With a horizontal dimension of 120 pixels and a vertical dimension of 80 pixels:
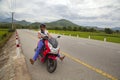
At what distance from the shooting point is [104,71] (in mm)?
5855

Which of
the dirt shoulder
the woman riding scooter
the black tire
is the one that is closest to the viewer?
the dirt shoulder

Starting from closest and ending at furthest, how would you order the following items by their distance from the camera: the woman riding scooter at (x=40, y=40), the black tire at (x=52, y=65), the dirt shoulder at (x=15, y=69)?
the dirt shoulder at (x=15, y=69), the black tire at (x=52, y=65), the woman riding scooter at (x=40, y=40)

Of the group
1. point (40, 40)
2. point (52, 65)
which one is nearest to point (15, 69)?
point (40, 40)

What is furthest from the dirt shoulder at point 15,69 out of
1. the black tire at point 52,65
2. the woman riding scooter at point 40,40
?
the black tire at point 52,65

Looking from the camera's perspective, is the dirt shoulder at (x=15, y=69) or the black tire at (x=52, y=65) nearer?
the dirt shoulder at (x=15, y=69)

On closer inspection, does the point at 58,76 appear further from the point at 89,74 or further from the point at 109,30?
the point at 109,30

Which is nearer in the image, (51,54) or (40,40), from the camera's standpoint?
(51,54)

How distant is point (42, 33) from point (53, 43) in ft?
3.07

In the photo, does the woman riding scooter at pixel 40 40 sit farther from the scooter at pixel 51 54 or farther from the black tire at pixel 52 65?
the black tire at pixel 52 65

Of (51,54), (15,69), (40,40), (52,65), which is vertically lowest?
(15,69)

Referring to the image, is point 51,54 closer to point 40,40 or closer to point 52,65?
point 52,65

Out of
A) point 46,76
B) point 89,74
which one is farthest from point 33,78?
point 89,74

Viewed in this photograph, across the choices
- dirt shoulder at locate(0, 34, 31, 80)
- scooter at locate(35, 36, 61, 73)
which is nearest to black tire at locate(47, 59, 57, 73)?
scooter at locate(35, 36, 61, 73)

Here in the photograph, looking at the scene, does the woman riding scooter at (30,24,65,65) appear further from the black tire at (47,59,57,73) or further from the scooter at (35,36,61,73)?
the black tire at (47,59,57,73)
